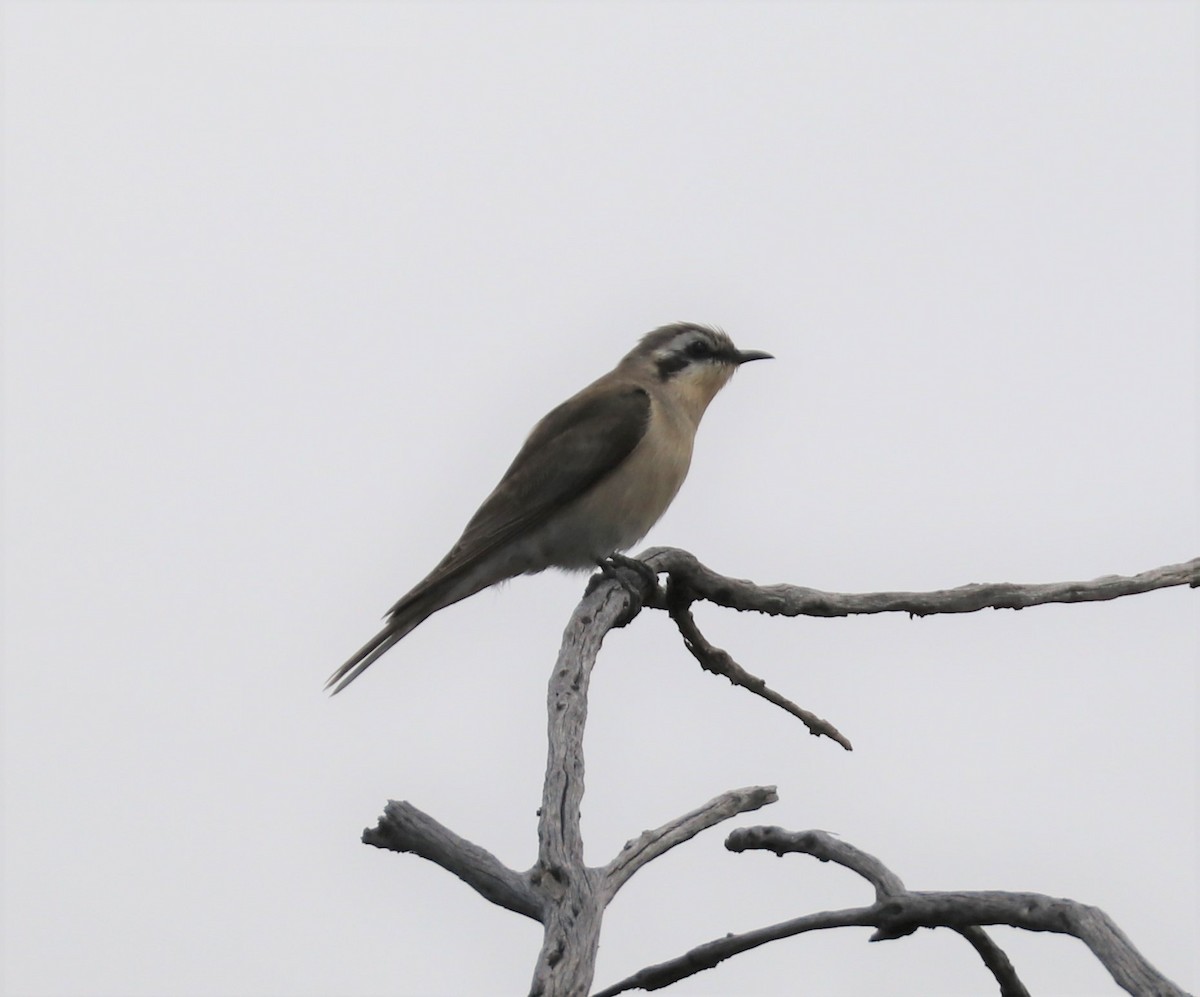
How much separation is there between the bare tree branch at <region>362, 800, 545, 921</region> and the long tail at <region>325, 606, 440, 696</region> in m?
3.02

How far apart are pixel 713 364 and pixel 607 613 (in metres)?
3.83

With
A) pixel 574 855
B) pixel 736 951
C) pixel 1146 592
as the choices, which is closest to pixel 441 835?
pixel 574 855

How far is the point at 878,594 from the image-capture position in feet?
17.8

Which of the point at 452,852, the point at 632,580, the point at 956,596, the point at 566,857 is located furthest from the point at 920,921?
the point at 632,580

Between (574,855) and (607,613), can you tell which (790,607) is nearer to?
(607,613)

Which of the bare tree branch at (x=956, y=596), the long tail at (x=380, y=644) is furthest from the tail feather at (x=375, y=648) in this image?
the bare tree branch at (x=956, y=596)

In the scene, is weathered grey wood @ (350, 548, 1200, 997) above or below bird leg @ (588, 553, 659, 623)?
below

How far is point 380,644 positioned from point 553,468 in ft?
4.45

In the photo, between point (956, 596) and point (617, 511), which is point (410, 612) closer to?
point (617, 511)

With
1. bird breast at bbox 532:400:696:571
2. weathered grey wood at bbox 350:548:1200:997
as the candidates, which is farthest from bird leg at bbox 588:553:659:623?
bird breast at bbox 532:400:696:571

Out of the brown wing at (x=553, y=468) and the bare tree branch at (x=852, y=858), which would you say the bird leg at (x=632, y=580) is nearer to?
the brown wing at (x=553, y=468)

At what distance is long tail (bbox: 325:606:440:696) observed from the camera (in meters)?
7.06

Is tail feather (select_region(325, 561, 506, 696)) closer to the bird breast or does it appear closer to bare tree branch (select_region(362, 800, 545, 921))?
the bird breast

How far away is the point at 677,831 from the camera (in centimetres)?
424
